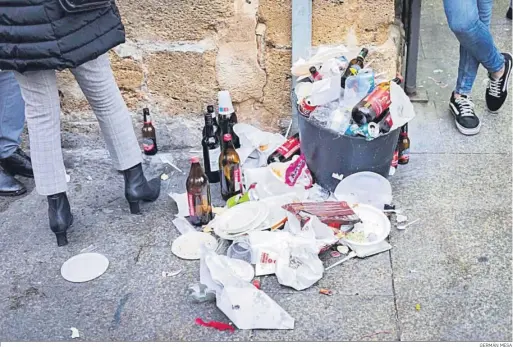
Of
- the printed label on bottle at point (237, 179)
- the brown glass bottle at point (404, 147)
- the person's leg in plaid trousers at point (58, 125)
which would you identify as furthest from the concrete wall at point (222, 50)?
the person's leg in plaid trousers at point (58, 125)

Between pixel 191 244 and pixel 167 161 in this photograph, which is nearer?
pixel 191 244

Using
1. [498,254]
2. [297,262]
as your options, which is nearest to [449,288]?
[498,254]

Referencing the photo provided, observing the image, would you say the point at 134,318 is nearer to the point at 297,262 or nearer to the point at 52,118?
the point at 297,262

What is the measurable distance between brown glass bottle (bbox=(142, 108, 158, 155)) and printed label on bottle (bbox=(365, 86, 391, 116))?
1.36 metres

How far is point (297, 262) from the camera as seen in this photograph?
2.91 m

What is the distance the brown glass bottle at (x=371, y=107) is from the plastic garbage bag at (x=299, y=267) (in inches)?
27.4

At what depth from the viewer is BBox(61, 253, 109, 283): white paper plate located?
2.99 m

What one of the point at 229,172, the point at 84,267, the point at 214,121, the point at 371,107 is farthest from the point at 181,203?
the point at 371,107

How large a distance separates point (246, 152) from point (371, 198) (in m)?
0.78

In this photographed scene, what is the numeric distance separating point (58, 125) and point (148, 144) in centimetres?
97

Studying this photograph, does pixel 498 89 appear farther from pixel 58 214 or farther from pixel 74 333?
pixel 74 333

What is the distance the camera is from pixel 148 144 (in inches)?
156

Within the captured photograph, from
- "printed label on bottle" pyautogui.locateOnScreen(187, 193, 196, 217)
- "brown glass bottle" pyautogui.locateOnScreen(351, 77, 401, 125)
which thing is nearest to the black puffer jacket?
"printed label on bottle" pyautogui.locateOnScreen(187, 193, 196, 217)

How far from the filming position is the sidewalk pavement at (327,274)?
262 cm
